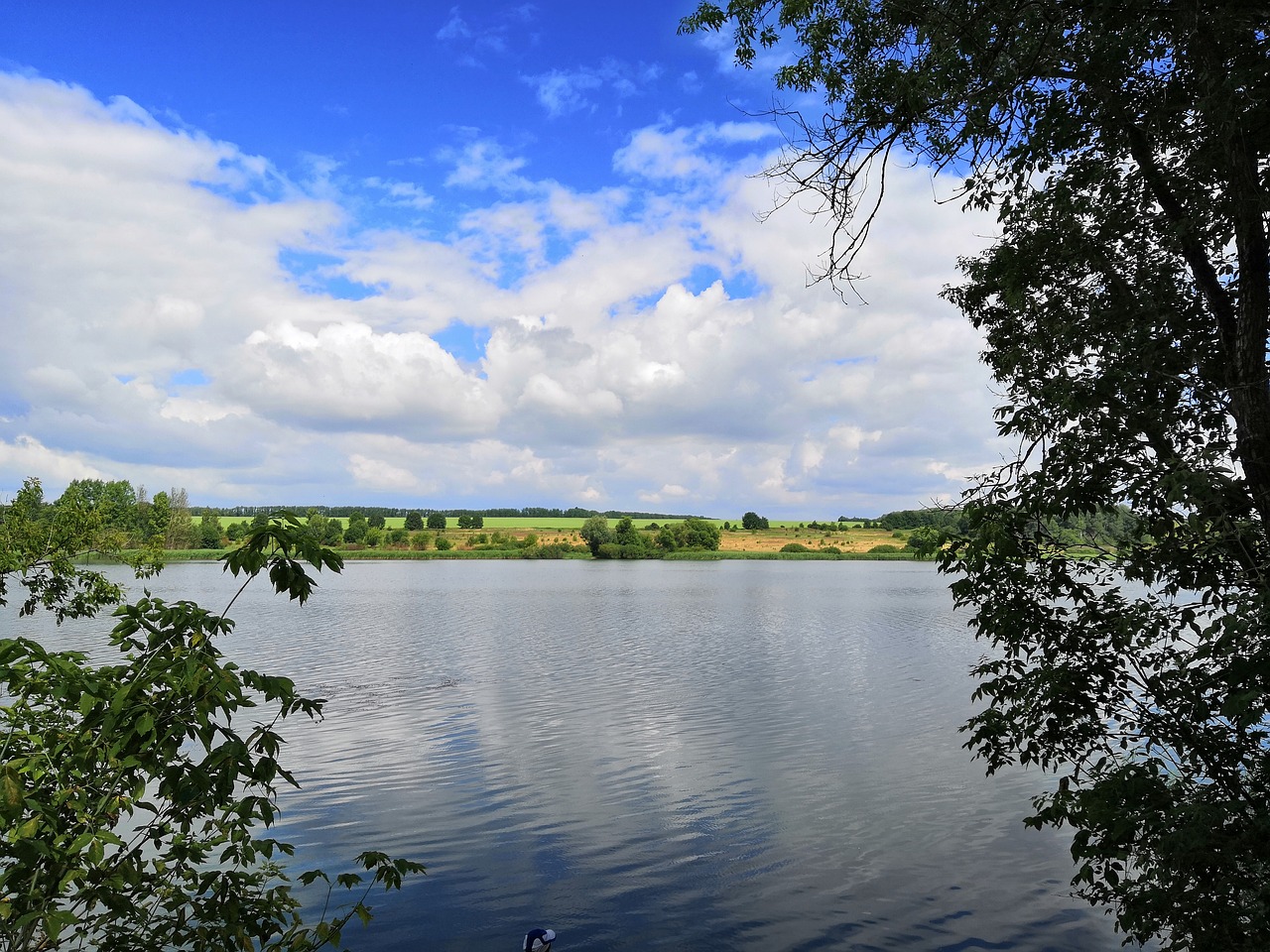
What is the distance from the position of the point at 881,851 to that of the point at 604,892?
417 cm

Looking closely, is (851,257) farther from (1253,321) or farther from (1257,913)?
(1257,913)

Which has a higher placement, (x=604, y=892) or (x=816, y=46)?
(x=816, y=46)

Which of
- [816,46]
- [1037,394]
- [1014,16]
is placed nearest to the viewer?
[1014,16]

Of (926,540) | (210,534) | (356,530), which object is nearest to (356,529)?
(356,530)

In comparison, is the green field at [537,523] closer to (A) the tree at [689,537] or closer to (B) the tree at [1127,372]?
(A) the tree at [689,537]

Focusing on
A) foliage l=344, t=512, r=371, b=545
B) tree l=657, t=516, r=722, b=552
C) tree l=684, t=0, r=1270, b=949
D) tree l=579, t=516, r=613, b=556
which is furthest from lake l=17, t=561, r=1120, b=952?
tree l=657, t=516, r=722, b=552

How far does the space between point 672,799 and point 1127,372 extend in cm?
1042

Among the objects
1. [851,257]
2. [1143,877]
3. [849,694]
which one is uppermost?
[851,257]

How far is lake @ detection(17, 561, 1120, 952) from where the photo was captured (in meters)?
9.44

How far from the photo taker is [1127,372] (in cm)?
628

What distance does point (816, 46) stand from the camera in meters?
7.77

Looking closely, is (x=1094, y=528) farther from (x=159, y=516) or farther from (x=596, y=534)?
(x=596, y=534)

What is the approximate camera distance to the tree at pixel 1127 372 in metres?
5.71

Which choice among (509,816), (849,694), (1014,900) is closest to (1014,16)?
(1014,900)
